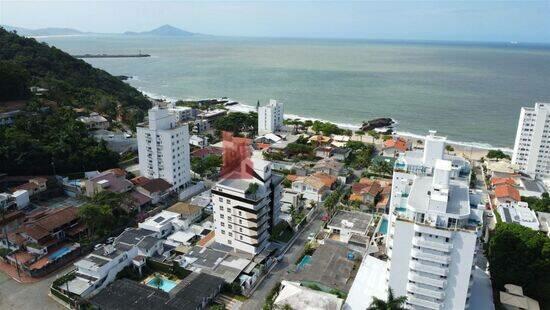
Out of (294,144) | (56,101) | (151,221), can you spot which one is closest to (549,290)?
(151,221)

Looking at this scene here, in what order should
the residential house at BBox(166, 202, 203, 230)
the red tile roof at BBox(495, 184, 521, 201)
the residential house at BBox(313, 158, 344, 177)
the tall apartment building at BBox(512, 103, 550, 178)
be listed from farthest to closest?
the tall apartment building at BBox(512, 103, 550, 178) → the residential house at BBox(313, 158, 344, 177) → the red tile roof at BBox(495, 184, 521, 201) → the residential house at BBox(166, 202, 203, 230)

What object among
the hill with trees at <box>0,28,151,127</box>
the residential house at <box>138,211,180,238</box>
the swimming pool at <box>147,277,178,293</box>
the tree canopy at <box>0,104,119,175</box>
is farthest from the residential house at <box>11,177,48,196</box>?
the hill with trees at <box>0,28,151,127</box>

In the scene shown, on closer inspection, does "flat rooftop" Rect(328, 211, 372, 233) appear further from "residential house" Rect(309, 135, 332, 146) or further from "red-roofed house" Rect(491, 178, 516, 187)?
"residential house" Rect(309, 135, 332, 146)

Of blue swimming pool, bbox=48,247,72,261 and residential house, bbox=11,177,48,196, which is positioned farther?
residential house, bbox=11,177,48,196

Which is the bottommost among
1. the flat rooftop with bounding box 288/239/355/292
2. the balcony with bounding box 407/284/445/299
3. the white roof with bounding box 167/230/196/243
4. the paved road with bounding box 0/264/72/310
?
the paved road with bounding box 0/264/72/310

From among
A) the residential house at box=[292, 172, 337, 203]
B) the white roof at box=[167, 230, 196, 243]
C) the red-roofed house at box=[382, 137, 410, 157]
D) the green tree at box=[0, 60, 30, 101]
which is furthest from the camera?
the red-roofed house at box=[382, 137, 410, 157]

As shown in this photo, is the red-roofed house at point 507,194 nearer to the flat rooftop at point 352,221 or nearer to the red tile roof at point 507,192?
the red tile roof at point 507,192

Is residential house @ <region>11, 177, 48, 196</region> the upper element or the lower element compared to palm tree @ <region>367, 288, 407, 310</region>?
lower

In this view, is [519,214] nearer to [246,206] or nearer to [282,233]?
[282,233]
